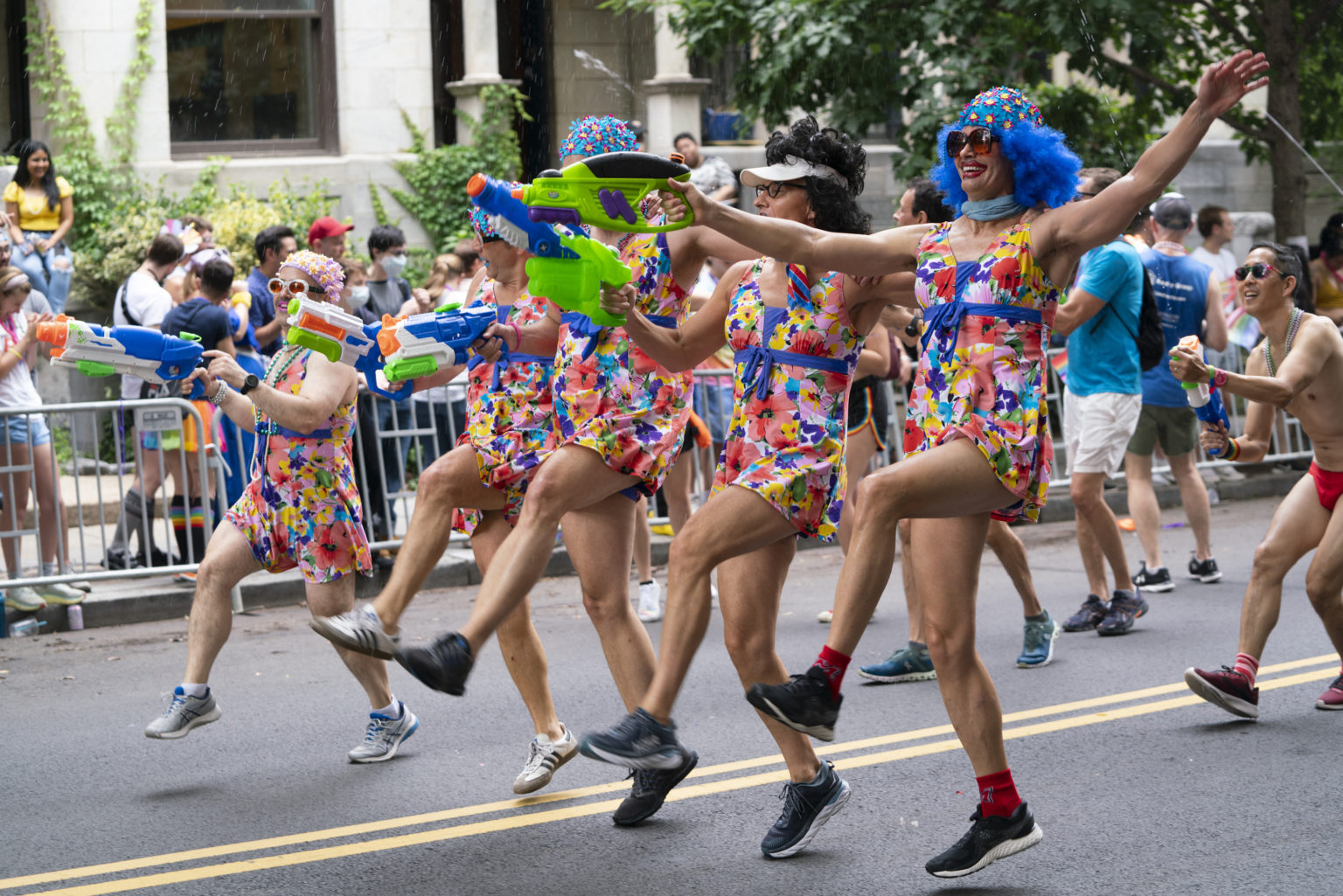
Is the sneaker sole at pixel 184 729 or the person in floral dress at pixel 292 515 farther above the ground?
the person in floral dress at pixel 292 515

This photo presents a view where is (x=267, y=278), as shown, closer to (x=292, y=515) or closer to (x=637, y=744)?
(x=292, y=515)

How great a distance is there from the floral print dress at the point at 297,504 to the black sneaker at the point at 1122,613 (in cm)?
408

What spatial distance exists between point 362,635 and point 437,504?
0.72 m

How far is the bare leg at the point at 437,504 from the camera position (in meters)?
5.28

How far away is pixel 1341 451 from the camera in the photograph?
6.17 metres

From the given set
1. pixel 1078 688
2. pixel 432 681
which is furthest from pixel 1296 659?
pixel 432 681

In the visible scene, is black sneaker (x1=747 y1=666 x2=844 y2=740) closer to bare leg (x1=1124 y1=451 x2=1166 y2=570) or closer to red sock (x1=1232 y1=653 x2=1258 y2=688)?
red sock (x1=1232 y1=653 x2=1258 y2=688)

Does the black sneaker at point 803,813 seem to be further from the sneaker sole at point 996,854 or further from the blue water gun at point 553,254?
the blue water gun at point 553,254

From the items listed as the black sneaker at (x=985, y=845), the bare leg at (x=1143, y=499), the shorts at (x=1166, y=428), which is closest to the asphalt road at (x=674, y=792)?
the black sneaker at (x=985, y=845)

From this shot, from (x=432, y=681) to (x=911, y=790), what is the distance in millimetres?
1967

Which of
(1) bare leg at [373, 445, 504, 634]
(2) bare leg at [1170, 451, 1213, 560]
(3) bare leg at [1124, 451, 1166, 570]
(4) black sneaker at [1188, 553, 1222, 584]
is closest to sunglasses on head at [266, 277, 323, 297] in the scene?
(1) bare leg at [373, 445, 504, 634]

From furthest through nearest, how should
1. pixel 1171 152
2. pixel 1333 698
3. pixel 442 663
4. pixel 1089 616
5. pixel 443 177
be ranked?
pixel 443 177 < pixel 1089 616 < pixel 1333 698 < pixel 442 663 < pixel 1171 152

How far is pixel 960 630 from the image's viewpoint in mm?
4480

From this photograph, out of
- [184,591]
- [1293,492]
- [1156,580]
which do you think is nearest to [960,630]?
[1293,492]
